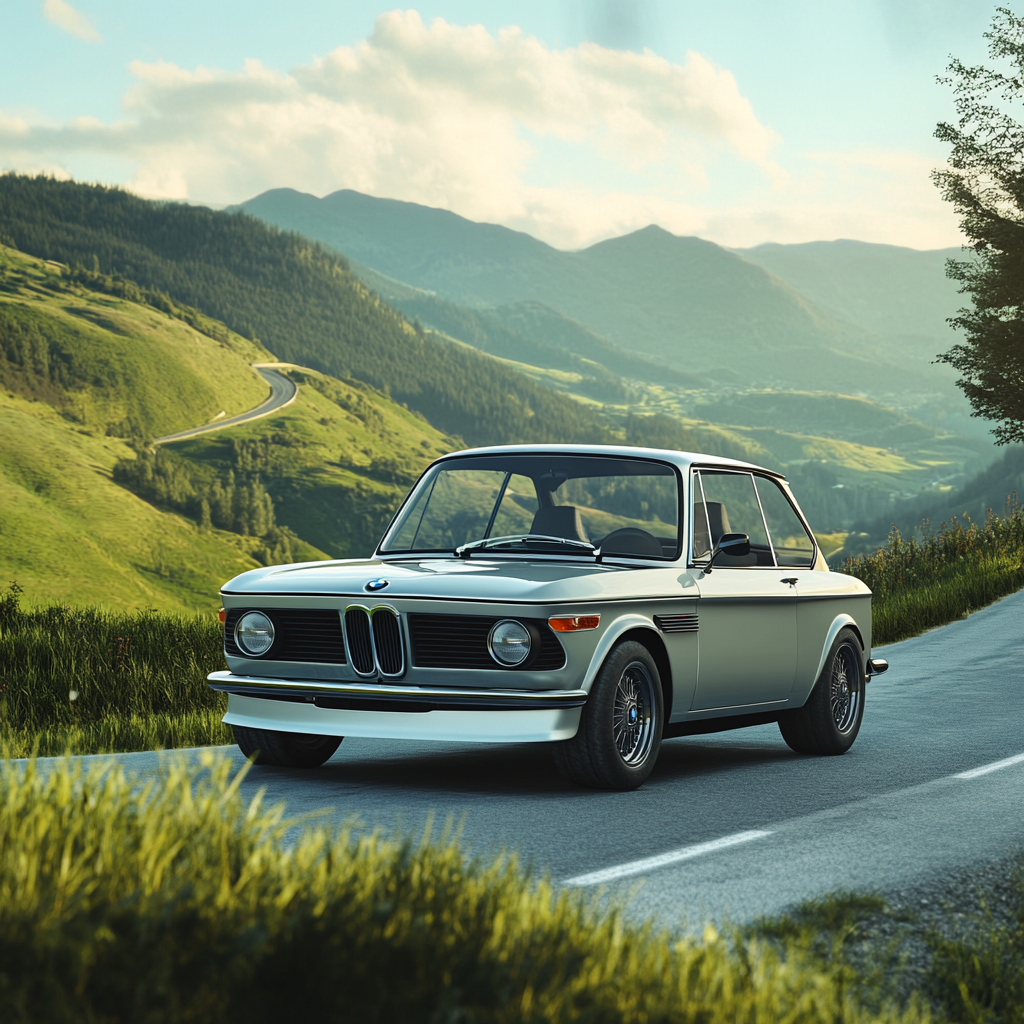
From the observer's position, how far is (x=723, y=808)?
7062mm

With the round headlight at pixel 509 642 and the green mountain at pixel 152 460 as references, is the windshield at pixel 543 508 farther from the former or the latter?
the green mountain at pixel 152 460

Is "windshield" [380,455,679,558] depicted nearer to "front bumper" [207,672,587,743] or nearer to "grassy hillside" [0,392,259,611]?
"front bumper" [207,672,587,743]

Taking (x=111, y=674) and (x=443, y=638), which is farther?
(x=111, y=674)

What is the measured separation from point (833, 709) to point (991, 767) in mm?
1185

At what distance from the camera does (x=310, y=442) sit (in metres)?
169

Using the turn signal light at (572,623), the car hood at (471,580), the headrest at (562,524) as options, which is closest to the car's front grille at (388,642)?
the car hood at (471,580)

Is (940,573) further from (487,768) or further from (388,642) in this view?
(388,642)

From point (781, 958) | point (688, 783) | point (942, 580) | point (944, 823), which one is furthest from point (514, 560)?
point (942, 580)

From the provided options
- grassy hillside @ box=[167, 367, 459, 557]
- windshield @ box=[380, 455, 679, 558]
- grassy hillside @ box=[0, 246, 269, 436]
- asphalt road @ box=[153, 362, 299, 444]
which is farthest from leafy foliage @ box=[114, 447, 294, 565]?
windshield @ box=[380, 455, 679, 558]

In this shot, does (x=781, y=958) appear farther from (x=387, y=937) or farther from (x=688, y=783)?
(x=688, y=783)

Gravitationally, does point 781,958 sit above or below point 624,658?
below

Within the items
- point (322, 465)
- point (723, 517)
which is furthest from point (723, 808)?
point (322, 465)

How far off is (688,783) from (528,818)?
5.70ft

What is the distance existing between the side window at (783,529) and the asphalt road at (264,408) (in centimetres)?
15486
